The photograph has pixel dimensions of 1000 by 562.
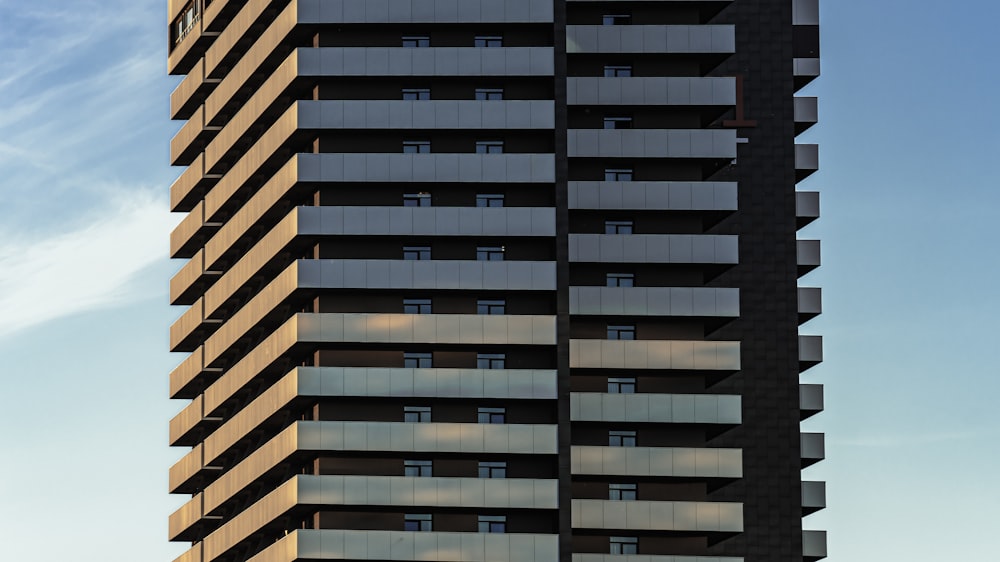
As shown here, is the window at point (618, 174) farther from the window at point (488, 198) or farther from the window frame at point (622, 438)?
the window frame at point (622, 438)

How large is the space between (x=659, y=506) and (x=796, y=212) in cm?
2589

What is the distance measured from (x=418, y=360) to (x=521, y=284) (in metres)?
8.81

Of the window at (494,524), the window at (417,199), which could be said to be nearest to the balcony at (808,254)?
the window at (417,199)

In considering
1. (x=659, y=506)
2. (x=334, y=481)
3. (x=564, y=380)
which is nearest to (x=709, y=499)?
(x=659, y=506)

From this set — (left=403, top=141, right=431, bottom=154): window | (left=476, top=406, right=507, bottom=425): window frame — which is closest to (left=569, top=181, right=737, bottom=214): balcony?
(left=403, top=141, right=431, bottom=154): window

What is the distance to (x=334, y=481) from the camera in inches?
6176

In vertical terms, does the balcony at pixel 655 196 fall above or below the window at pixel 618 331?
above

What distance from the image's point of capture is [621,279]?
170125 millimetres

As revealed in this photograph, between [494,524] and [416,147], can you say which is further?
[416,147]

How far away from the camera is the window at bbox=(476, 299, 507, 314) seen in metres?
162

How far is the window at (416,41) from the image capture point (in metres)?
167

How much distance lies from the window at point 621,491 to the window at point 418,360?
16.2m

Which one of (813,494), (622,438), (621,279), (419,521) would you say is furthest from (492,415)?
(813,494)

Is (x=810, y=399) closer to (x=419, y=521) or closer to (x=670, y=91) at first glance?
(x=670, y=91)
